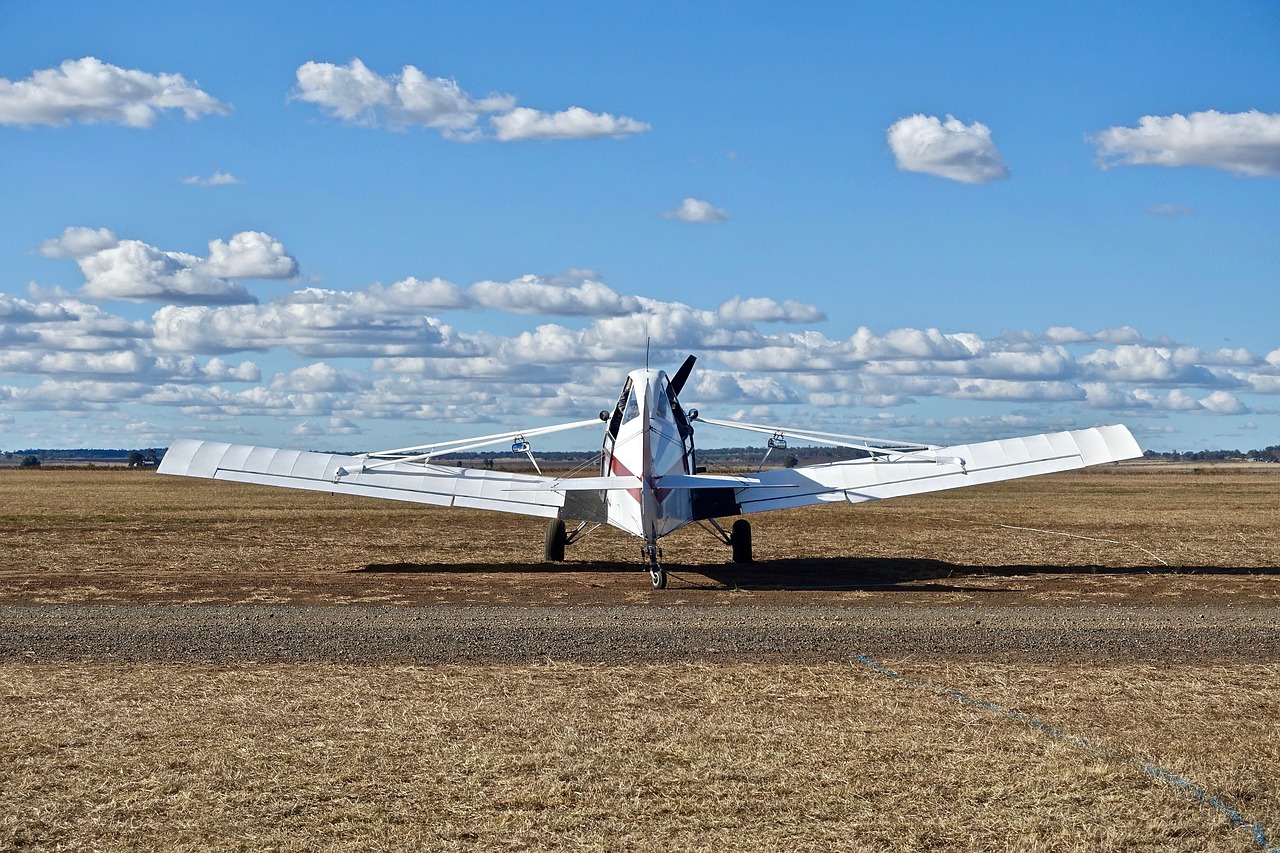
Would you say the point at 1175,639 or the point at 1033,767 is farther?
the point at 1175,639

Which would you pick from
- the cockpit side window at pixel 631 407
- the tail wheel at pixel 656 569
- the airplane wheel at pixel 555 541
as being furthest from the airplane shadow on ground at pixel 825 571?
the cockpit side window at pixel 631 407

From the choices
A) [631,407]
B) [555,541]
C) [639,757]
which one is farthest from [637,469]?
[639,757]

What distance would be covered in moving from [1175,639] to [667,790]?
7.80 meters

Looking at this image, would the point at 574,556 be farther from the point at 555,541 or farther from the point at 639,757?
the point at 639,757

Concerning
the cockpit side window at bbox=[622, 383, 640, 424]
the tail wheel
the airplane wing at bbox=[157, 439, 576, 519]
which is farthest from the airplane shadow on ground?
the cockpit side window at bbox=[622, 383, 640, 424]

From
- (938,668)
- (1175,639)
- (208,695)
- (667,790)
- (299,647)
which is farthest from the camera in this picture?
(1175,639)

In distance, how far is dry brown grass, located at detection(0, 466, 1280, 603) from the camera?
18188mm

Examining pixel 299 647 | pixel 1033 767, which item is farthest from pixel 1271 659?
pixel 299 647

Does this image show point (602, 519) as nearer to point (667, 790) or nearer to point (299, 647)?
point (299, 647)

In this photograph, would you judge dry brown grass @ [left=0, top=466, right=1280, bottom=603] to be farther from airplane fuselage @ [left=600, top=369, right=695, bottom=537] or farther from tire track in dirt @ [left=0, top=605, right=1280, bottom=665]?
tire track in dirt @ [left=0, top=605, right=1280, bottom=665]

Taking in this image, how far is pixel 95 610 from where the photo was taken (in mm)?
14859

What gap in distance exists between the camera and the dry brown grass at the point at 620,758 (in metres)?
6.42

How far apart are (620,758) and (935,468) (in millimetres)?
15271

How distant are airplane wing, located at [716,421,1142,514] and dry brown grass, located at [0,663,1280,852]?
10.6m
